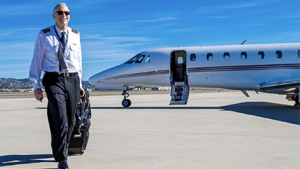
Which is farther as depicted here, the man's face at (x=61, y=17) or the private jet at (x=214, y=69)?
the private jet at (x=214, y=69)

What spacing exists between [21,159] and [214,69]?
12470 mm

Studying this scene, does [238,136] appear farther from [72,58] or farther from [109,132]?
[72,58]

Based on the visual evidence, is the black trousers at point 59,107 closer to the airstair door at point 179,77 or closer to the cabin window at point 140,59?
the airstair door at point 179,77

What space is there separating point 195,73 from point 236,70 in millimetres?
1980

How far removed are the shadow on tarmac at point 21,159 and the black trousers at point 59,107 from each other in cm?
63

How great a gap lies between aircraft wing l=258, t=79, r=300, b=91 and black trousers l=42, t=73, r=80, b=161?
11.8m

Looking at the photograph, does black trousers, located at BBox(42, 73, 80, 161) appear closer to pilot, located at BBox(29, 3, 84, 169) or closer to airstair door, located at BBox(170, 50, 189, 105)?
pilot, located at BBox(29, 3, 84, 169)

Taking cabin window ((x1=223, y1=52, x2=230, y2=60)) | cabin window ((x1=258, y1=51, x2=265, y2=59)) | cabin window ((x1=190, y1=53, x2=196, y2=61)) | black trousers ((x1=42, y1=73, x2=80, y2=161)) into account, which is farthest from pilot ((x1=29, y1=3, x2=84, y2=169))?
cabin window ((x1=258, y1=51, x2=265, y2=59))

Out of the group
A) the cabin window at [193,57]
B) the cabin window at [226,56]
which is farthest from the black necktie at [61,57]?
the cabin window at [226,56]

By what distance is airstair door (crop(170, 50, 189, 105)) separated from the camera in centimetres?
1506

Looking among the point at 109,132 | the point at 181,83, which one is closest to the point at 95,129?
the point at 109,132

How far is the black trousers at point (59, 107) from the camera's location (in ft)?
13.2

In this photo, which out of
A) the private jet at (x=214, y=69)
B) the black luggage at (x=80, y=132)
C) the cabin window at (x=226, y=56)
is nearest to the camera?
the black luggage at (x=80, y=132)

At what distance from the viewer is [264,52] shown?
15570 mm
